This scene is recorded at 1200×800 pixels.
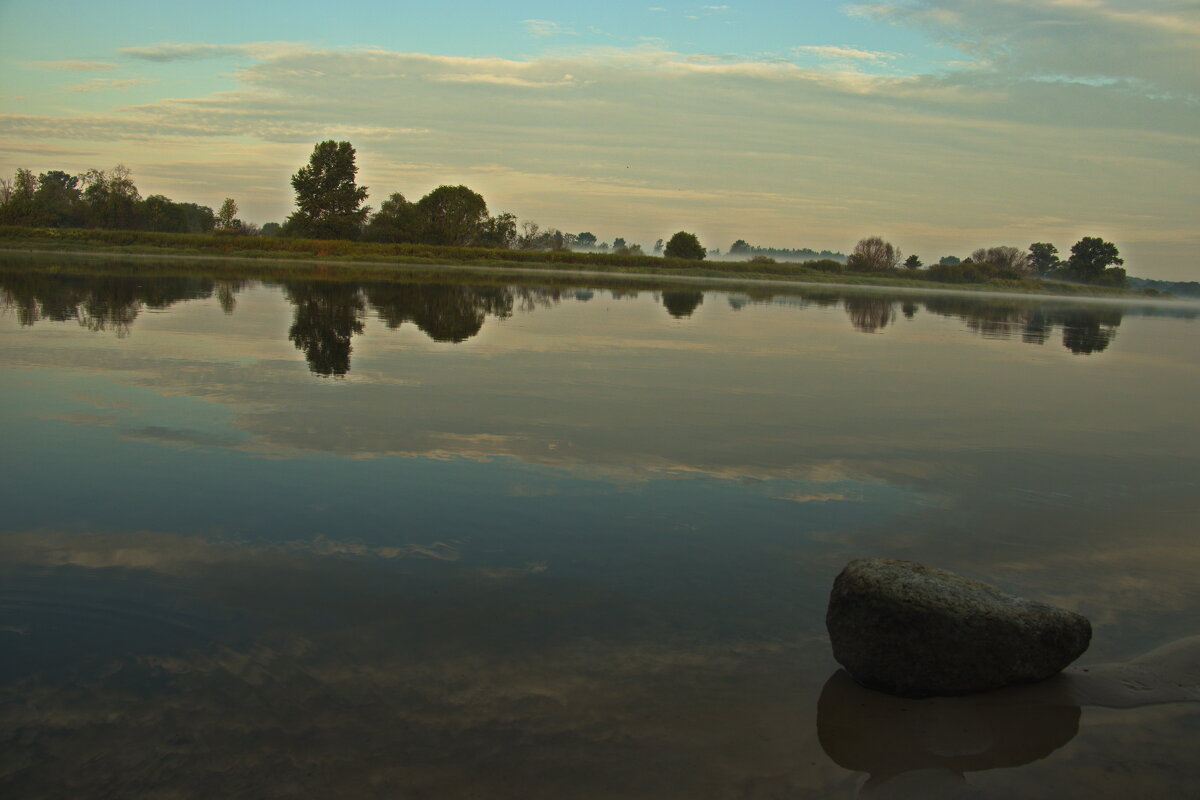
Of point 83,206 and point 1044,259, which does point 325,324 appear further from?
point 1044,259

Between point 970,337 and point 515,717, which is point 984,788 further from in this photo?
point 970,337

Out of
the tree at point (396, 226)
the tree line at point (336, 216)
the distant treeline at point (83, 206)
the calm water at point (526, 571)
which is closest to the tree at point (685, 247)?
the tree line at point (336, 216)

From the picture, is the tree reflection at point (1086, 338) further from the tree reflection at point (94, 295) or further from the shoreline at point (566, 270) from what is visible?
the shoreline at point (566, 270)

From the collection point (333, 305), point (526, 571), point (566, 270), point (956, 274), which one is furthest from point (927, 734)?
Result: point (956, 274)

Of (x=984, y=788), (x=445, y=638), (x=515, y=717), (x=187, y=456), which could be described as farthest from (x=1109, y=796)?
(x=187, y=456)

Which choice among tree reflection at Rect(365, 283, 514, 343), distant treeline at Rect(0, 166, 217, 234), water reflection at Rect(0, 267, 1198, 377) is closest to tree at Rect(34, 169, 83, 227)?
distant treeline at Rect(0, 166, 217, 234)

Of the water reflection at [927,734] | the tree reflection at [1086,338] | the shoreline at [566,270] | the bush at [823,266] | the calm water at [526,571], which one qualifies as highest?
the bush at [823,266]

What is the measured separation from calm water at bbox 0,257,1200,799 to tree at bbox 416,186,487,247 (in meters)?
85.4

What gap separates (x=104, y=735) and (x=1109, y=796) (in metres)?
4.71

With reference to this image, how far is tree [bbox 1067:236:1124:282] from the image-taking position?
149m

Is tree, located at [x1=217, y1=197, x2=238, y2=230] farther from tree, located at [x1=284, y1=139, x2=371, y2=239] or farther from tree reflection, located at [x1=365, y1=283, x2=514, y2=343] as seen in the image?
tree reflection, located at [x1=365, y1=283, x2=514, y2=343]

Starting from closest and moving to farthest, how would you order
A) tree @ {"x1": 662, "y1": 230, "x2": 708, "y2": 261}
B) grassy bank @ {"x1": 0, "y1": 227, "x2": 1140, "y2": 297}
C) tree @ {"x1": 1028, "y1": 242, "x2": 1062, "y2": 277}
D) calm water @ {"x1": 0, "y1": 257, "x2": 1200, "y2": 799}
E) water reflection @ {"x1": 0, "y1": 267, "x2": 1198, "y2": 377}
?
calm water @ {"x1": 0, "y1": 257, "x2": 1200, "y2": 799}
water reflection @ {"x1": 0, "y1": 267, "x2": 1198, "y2": 377}
grassy bank @ {"x1": 0, "y1": 227, "x2": 1140, "y2": 297}
tree @ {"x1": 662, "y1": 230, "x2": 708, "y2": 261}
tree @ {"x1": 1028, "y1": 242, "x2": 1062, "y2": 277}

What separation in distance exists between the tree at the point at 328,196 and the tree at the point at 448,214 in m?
7.54

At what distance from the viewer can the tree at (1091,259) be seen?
14938 centimetres
